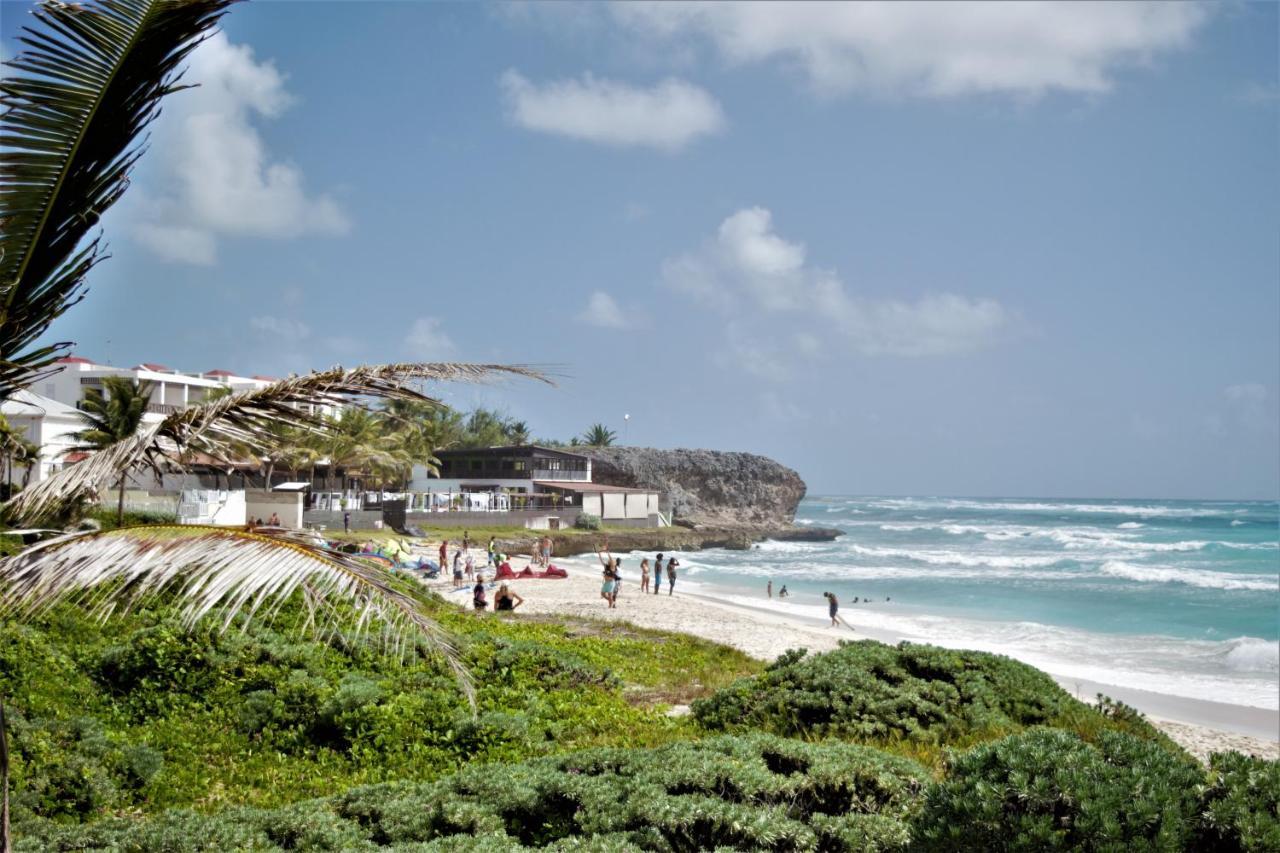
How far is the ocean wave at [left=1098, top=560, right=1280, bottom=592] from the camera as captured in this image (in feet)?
158

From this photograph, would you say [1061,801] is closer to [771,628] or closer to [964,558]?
[771,628]

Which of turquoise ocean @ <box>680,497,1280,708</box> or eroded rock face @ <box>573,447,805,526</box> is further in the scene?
eroded rock face @ <box>573,447,805,526</box>

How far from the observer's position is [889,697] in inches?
399

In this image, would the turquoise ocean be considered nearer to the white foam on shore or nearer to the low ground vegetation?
the white foam on shore

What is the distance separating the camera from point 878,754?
7496mm

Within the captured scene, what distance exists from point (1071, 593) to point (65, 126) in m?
46.3

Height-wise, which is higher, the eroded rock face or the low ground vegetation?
the eroded rock face

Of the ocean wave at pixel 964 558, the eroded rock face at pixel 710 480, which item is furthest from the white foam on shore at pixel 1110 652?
the eroded rock face at pixel 710 480

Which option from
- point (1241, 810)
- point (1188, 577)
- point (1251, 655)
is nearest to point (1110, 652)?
point (1251, 655)

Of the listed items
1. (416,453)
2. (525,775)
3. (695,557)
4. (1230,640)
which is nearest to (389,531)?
(416,453)

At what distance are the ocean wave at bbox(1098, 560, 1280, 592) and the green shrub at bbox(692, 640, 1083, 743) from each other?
4306cm

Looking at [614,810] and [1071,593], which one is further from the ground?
[614,810]

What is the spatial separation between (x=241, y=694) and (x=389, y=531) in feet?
133

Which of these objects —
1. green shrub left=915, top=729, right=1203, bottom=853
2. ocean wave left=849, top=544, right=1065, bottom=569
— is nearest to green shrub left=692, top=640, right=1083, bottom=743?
green shrub left=915, top=729, right=1203, bottom=853
